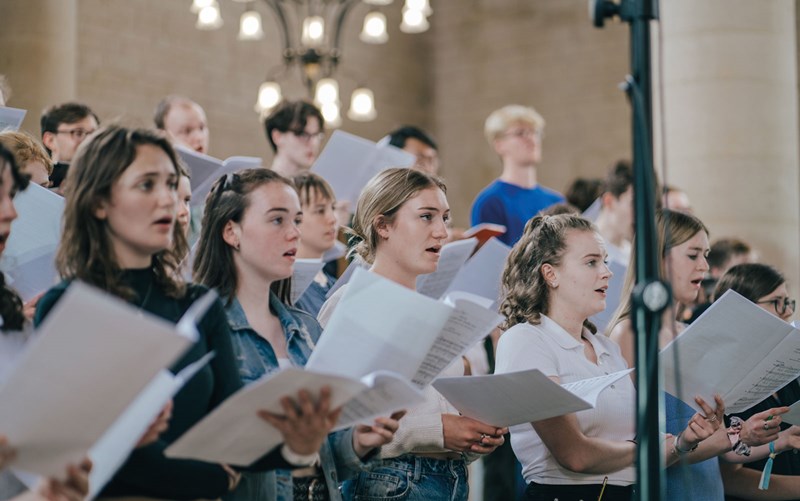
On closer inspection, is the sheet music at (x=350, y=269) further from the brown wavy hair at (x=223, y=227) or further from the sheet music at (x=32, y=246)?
the sheet music at (x=32, y=246)

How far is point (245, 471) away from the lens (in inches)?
104

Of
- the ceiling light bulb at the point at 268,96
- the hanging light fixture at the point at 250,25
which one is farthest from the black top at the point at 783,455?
the hanging light fixture at the point at 250,25

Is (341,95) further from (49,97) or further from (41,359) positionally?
(41,359)

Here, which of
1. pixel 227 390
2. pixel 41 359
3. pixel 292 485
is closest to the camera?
pixel 41 359

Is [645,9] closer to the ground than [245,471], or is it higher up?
higher up

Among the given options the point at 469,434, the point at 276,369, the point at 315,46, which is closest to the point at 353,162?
the point at 469,434

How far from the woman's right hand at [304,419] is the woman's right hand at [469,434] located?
81cm

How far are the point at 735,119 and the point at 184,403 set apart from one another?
18.0 feet

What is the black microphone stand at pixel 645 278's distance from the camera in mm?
2457

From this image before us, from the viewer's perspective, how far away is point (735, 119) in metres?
7.14

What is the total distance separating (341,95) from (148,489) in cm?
900

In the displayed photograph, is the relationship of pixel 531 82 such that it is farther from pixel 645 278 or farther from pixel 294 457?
pixel 294 457

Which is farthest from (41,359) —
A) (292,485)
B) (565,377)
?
(565,377)

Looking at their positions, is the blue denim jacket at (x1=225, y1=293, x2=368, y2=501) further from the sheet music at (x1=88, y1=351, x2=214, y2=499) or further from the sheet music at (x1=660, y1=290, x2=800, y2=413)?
the sheet music at (x1=660, y1=290, x2=800, y2=413)
